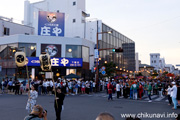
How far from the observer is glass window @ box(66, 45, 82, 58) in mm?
33594

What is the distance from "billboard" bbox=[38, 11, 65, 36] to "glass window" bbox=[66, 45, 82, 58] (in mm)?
3364

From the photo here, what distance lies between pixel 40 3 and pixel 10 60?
19695 millimetres

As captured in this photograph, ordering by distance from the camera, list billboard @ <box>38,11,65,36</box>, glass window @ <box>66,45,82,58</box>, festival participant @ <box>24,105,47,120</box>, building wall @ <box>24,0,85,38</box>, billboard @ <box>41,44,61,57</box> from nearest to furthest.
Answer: festival participant @ <box>24,105,47,120</box> → billboard @ <box>41,44,61,57</box> → glass window @ <box>66,45,82,58</box> → billboard @ <box>38,11,65,36</box> → building wall @ <box>24,0,85,38</box>

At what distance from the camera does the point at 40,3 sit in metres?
45.9

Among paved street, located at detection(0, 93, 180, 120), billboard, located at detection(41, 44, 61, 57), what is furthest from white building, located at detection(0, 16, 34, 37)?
paved street, located at detection(0, 93, 180, 120)

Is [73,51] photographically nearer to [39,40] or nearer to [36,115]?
[39,40]

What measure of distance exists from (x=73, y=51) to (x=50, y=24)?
696cm

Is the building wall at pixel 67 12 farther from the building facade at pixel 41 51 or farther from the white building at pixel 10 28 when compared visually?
the building facade at pixel 41 51

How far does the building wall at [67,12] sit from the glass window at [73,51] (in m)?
8.53

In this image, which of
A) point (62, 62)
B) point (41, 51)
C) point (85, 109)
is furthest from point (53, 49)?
point (85, 109)

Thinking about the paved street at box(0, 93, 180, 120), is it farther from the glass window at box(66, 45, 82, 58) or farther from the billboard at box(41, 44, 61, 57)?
the glass window at box(66, 45, 82, 58)

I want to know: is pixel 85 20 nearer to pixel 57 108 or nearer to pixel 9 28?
pixel 9 28

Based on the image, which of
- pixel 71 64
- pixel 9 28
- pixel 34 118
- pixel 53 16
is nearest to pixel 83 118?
pixel 34 118

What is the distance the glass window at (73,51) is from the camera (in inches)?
1323
